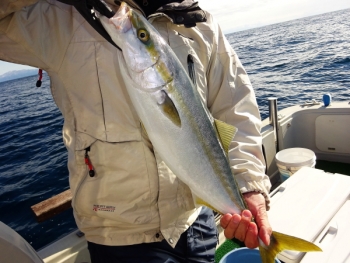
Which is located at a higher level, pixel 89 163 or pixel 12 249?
pixel 89 163

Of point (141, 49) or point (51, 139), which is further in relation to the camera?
point (51, 139)

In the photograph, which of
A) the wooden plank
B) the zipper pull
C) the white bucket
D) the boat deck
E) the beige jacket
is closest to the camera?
the beige jacket

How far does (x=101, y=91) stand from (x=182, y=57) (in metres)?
0.66

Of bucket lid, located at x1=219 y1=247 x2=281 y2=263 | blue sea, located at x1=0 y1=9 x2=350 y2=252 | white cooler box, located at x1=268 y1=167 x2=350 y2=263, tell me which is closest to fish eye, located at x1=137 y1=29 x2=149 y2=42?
bucket lid, located at x1=219 y1=247 x2=281 y2=263

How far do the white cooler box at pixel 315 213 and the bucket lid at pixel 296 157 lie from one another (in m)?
0.62

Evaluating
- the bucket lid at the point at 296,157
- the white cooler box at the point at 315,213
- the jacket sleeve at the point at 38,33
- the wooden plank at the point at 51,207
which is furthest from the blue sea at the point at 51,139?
the jacket sleeve at the point at 38,33

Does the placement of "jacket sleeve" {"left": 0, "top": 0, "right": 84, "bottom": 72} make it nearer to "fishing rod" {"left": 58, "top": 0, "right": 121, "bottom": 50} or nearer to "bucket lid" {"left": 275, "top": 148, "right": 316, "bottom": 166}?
"fishing rod" {"left": 58, "top": 0, "right": 121, "bottom": 50}

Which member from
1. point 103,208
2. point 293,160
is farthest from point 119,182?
point 293,160

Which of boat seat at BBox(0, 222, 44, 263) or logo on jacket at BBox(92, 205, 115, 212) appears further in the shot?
logo on jacket at BBox(92, 205, 115, 212)

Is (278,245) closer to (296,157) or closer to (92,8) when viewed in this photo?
(92,8)

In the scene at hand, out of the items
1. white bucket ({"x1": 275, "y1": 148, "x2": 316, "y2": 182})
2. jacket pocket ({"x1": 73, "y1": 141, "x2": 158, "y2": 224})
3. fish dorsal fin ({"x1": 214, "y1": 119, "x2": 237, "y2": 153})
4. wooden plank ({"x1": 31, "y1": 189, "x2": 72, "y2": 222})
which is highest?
fish dorsal fin ({"x1": 214, "y1": 119, "x2": 237, "y2": 153})

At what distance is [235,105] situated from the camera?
2402mm

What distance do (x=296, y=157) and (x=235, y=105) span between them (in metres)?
3.27

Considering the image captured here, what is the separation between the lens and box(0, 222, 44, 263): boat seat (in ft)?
5.70
